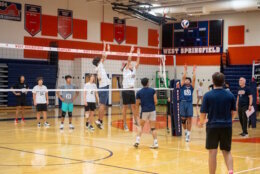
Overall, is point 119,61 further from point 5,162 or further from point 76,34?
point 5,162

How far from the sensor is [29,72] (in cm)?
2538

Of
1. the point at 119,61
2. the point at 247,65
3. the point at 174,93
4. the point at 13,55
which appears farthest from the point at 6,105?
the point at 247,65

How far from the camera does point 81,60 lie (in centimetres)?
2830

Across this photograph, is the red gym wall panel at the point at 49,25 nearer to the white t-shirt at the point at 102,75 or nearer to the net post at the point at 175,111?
the white t-shirt at the point at 102,75

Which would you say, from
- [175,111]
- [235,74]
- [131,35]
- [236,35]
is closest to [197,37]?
[236,35]

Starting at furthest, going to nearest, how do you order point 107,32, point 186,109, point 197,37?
point 197,37, point 107,32, point 186,109

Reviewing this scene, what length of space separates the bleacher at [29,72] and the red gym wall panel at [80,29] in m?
3.53

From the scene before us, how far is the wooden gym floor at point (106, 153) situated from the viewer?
829 centimetres

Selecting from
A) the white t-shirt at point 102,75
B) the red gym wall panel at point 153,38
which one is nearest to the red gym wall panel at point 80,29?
the red gym wall panel at point 153,38

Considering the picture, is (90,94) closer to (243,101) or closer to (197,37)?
(243,101)

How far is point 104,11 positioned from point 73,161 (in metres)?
22.7

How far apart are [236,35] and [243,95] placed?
59.7 ft

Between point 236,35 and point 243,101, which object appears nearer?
point 243,101

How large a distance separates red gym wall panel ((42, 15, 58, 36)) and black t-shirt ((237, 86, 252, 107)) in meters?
16.2
